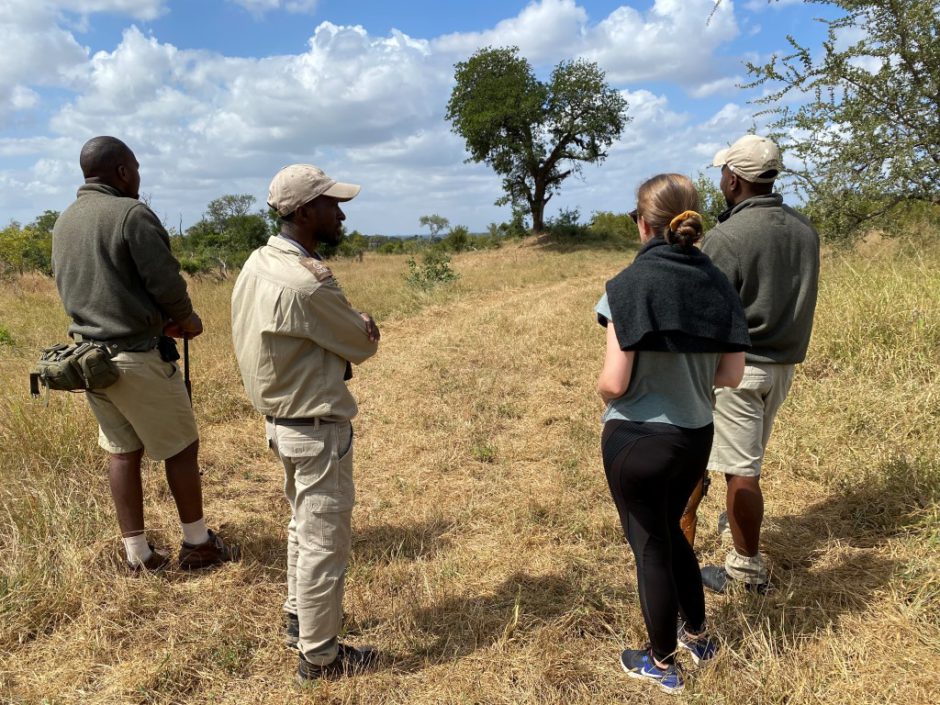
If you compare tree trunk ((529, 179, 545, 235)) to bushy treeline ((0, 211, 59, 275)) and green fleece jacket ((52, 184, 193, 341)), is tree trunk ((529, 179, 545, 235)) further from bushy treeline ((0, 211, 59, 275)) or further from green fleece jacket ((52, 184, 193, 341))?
green fleece jacket ((52, 184, 193, 341))

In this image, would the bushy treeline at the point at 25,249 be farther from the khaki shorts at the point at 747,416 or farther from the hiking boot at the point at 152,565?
the khaki shorts at the point at 747,416

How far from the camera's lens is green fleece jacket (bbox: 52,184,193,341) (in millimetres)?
2820

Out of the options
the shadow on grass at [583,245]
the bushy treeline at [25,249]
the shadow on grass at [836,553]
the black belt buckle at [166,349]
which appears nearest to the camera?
the shadow on grass at [836,553]

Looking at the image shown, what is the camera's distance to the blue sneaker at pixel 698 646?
231 cm

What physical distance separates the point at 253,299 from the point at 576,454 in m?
2.94

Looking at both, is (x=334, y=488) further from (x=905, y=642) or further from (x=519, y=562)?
(x=905, y=642)

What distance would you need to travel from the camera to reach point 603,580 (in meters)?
3.03

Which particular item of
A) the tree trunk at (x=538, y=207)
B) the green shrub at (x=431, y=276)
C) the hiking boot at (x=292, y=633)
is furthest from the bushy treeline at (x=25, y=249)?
the tree trunk at (x=538, y=207)

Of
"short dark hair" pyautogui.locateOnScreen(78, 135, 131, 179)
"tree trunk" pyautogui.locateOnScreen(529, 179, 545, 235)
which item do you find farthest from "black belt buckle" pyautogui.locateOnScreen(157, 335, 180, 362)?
"tree trunk" pyautogui.locateOnScreen(529, 179, 545, 235)

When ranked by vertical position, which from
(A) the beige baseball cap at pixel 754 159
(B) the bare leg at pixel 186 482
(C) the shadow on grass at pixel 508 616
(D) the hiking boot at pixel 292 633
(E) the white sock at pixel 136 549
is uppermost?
(A) the beige baseball cap at pixel 754 159

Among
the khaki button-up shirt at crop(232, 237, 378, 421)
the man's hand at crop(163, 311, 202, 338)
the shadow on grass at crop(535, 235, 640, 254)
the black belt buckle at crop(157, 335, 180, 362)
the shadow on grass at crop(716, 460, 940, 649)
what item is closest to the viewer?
the khaki button-up shirt at crop(232, 237, 378, 421)

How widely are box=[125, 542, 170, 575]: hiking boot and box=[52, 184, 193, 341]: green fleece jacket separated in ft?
3.76

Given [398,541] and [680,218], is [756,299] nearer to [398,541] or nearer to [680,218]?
[680,218]

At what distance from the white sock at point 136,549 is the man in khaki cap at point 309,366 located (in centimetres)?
123
